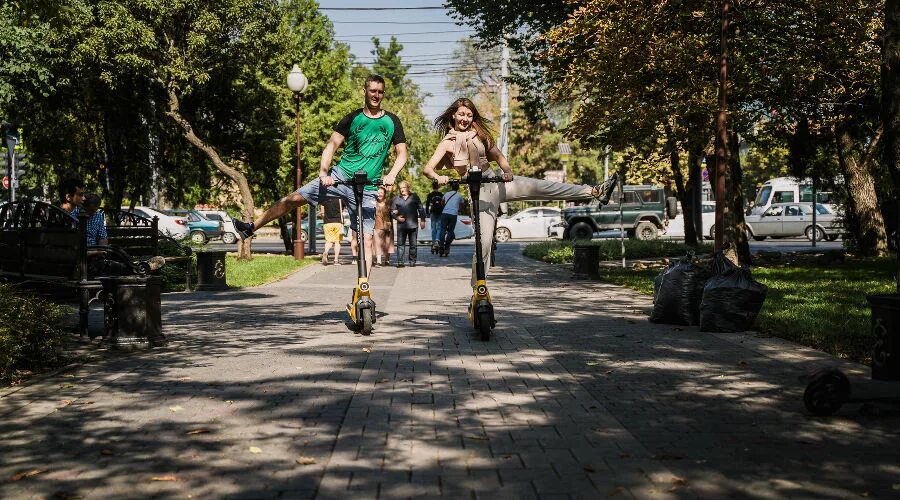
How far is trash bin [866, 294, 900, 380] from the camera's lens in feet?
19.0

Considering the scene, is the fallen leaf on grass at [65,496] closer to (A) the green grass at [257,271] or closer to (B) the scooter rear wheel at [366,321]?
(B) the scooter rear wheel at [366,321]

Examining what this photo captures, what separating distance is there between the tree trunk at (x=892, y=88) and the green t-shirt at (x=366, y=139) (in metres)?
4.17

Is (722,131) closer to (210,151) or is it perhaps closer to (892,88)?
(892,88)

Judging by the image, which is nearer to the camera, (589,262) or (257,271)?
(589,262)

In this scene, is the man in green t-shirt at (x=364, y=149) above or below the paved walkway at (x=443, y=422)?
above

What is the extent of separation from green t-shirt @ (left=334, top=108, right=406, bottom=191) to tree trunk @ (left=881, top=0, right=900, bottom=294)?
13.7 feet

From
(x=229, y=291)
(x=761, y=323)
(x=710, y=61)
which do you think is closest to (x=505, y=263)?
(x=710, y=61)

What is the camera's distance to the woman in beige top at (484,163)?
919 cm

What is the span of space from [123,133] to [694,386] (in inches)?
937

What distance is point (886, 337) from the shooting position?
584cm

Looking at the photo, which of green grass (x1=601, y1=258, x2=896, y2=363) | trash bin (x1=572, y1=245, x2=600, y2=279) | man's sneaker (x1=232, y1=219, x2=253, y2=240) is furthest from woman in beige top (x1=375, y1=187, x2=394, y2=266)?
man's sneaker (x1=232, y1=219, x2=253, y2=240)

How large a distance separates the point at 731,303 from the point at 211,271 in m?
8.31

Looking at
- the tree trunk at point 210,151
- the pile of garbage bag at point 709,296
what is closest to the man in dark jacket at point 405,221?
the tree trunk at point 210,151

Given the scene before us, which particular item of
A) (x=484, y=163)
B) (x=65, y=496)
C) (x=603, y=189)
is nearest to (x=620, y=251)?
(x=603, y=189)
